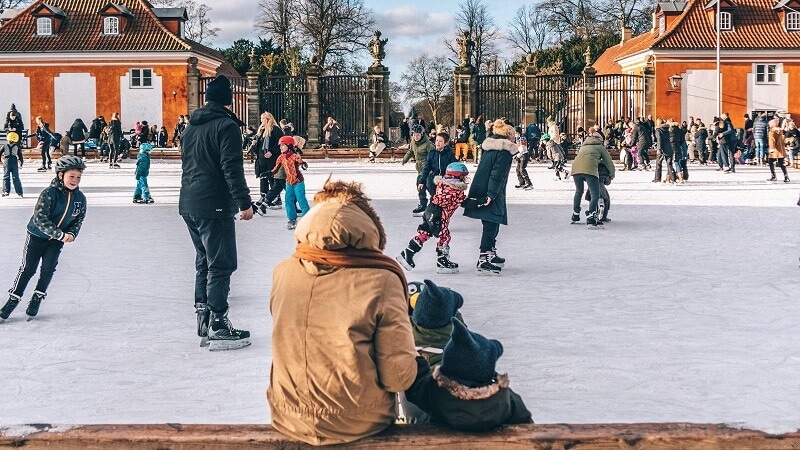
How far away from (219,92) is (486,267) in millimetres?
4010

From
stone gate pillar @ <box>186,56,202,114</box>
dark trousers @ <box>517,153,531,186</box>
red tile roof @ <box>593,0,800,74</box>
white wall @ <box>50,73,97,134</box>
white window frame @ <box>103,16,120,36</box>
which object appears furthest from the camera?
white window frame @ <box>103,16,120,36</box>

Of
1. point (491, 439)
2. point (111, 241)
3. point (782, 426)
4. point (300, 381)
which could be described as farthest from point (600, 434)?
point (111, 241)

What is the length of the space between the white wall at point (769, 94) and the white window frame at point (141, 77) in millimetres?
25769

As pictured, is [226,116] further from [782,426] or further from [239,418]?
[782,426]

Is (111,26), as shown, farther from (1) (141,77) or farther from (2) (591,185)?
(2) (591,185)

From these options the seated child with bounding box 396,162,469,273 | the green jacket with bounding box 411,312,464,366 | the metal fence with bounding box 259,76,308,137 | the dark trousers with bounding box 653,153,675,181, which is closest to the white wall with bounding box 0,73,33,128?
the metal fence with bounding box 259,76,308,137

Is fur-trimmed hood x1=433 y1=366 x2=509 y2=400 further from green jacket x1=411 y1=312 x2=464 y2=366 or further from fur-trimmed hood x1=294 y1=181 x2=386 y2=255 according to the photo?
fur-trimmed hood x1=294 y1=181 x2=386 y2=255

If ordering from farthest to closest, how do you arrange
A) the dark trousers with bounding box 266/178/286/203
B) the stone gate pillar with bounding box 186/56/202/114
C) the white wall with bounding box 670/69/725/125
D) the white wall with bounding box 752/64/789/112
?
the white wall with bounding box 752/64/789/112
the white wall with bounding box 670/69/725/125
the stone gate pillar with bounding box 186/56/202/114
the dark trousers with bounding box 266/178/286/203

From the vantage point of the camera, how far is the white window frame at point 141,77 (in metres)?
46.7

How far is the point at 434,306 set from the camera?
4027 millimetres

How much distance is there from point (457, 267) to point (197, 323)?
3.57 meters

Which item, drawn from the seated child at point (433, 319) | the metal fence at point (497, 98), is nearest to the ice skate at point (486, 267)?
the seated child at point (433, 319)

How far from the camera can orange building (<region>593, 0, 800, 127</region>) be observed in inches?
1783

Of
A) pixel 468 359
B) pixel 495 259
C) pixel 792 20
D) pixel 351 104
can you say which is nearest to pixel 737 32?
pixel 792 20
